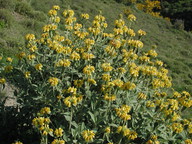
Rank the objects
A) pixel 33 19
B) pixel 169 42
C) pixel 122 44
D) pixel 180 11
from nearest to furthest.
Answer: pixel 122 44 → pixel 33 19 → pixel 169 42 → pixel 180 11

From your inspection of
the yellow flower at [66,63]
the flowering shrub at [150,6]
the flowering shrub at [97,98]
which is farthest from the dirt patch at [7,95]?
the flowering shrub at [150,6]

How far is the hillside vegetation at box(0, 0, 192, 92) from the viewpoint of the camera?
→ 7524mm

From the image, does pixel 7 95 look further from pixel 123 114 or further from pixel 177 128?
pixel 177 128

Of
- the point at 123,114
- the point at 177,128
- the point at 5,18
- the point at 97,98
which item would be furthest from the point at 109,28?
the point at 123,114

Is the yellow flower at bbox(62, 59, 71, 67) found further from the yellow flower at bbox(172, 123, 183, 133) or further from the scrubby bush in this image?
the scrubby bush

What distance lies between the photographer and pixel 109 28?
12.8m

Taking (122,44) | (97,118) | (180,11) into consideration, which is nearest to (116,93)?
(97,118)

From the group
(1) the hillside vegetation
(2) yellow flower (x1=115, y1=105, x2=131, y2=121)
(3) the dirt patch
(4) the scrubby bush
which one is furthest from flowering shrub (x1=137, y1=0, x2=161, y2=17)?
(2) yellow flower (x1=115, y1=105, x2=131, y2=121)

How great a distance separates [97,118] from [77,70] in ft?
2.21

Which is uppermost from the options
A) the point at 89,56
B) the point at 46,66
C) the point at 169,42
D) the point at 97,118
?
the point at 89,56

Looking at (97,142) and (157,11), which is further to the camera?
(157,11)

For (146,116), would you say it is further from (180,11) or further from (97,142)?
(180,11)

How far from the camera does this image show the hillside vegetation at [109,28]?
752cm

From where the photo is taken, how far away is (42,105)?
3480 millimetres
